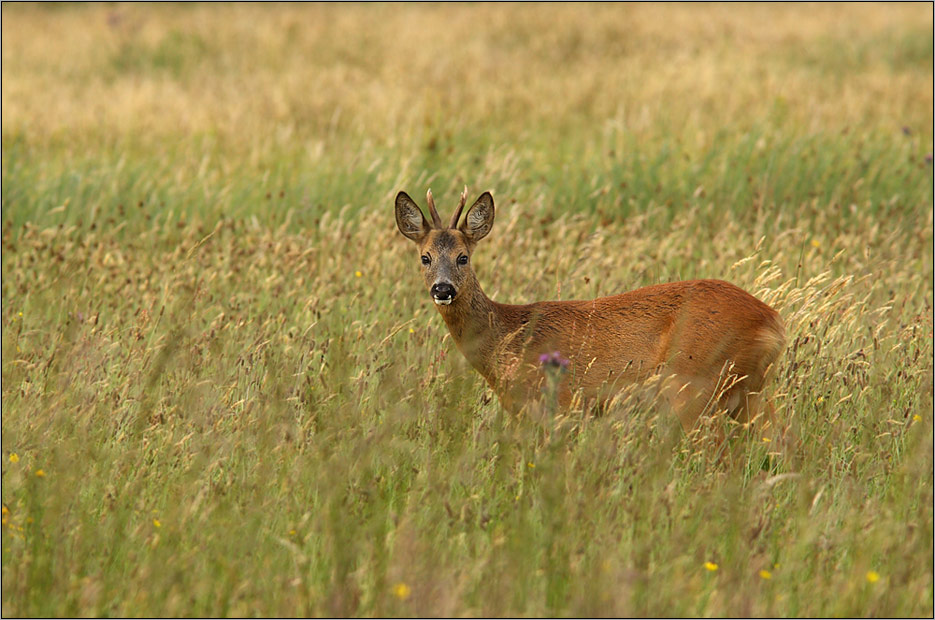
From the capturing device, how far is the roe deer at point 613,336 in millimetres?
5090

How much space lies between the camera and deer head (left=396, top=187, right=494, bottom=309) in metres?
5.32

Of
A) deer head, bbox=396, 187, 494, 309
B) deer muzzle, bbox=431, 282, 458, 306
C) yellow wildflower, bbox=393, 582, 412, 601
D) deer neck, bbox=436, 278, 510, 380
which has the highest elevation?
deer head, bbox=396, 187, 494, 309

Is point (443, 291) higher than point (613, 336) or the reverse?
higher

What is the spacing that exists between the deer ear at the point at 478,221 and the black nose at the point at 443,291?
19.0 inches

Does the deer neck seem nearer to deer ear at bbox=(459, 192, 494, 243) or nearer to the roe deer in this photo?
the roe deer

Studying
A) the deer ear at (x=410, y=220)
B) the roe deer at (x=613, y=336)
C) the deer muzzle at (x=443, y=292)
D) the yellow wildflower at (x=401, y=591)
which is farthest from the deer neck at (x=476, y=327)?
the yellow wildflower at (x=401, y=591)

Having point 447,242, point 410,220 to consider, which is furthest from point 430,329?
point 447,242

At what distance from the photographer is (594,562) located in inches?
145

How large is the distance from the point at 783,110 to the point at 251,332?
7.68 m

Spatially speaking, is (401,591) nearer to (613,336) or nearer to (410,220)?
(613,336)

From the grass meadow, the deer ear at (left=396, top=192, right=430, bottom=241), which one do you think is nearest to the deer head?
the deer ear at (left=396, top=192, right=430, bottom=241)

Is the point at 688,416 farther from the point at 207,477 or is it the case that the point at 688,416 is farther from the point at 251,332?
the point at 251,332

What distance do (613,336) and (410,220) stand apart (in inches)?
49.0

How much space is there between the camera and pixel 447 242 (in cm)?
548
